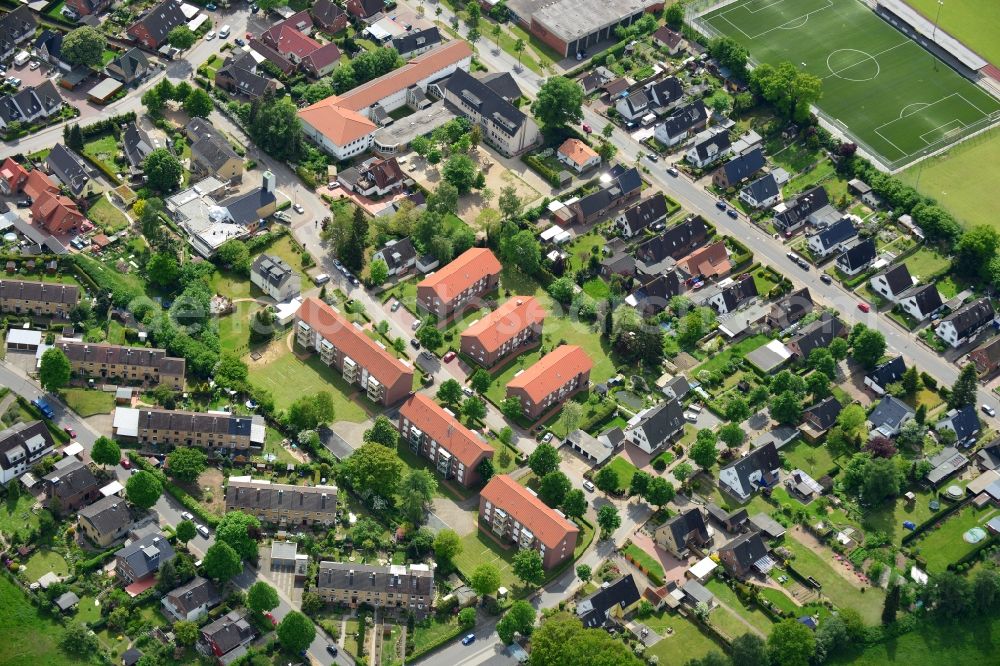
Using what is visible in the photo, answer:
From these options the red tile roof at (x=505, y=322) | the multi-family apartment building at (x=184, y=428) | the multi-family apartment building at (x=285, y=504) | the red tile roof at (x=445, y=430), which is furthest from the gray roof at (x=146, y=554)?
the red tile roof at (x=505, y=322)

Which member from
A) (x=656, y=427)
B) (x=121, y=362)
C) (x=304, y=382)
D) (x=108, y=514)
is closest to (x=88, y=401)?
(x=121, y=362)

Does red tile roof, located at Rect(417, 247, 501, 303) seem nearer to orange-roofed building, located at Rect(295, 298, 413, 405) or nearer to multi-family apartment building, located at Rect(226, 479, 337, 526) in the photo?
orange-roofed building, located at Rect(295, 298, 413, 405)

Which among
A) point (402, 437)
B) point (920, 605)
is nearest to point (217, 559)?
point (402, 437)

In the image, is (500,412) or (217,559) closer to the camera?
(217,559)

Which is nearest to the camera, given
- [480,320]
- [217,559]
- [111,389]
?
[217,559]

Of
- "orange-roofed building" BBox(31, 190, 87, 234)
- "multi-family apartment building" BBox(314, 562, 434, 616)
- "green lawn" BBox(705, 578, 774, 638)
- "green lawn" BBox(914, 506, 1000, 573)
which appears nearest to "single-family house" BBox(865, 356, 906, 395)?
"green lawn" BBox(914, 506, 1000, 573)

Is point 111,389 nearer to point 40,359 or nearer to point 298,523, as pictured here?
point 40,359
